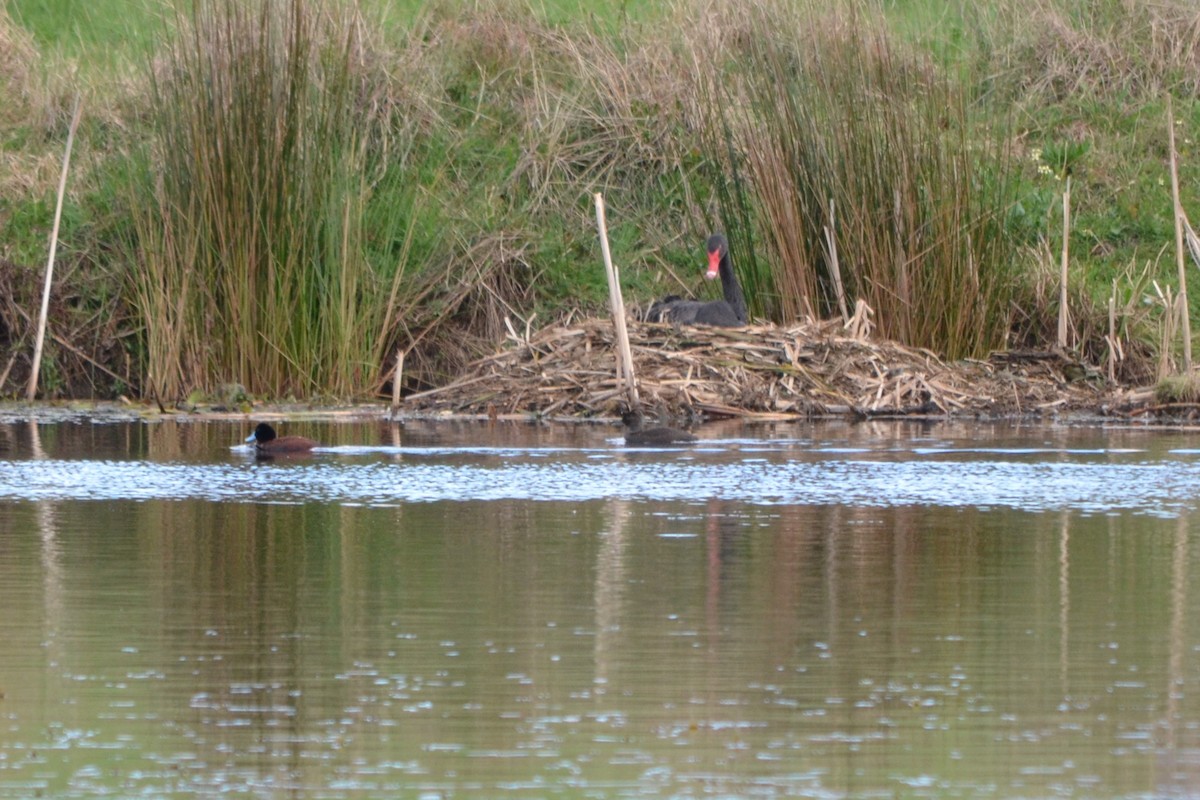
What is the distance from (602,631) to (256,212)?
346 inches

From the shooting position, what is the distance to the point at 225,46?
13.8m

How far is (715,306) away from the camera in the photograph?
14.3 m

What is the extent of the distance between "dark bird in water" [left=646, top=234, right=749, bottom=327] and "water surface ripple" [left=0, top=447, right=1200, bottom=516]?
337cm

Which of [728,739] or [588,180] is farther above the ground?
[588,180]

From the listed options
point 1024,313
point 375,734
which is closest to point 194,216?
point 1024,313

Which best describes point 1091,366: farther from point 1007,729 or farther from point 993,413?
point 1007,729

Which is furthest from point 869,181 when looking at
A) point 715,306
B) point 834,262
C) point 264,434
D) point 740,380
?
point 264,434

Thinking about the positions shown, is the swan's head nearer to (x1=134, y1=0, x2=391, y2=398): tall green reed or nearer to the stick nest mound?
the stick nest mound

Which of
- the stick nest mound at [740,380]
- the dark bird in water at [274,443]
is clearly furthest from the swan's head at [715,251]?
the dark bird in water at [274,443]

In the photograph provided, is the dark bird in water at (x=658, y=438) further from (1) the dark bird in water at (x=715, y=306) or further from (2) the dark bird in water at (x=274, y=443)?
(1) the dark bird in water at (x=715, y=306)

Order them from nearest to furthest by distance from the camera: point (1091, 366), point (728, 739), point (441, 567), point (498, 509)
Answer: point (728, 739)
point (441, 567)
point (498, 509)
point (1091, 366)

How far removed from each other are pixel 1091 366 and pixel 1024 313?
3.14ft

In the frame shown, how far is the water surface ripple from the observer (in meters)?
8.81

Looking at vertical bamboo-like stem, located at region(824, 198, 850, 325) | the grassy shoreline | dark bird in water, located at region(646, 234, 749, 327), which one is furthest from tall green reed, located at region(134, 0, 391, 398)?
vertical bamboo-like stem, located at region(824, 198, 850, 325)
